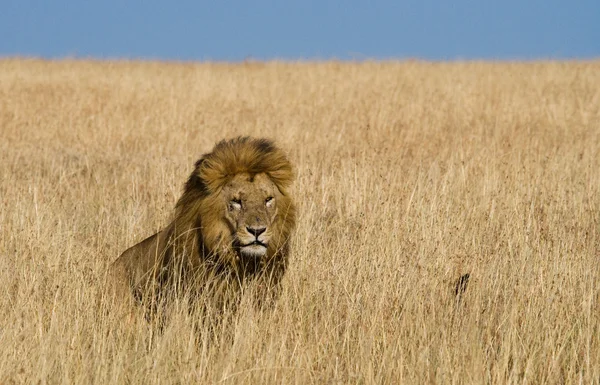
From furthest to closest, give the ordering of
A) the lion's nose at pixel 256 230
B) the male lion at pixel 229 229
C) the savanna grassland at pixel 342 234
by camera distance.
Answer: the male lion at pixel 229 229
the lion's nose at pixel 256 230
the savanna grassland at pixel 342 234

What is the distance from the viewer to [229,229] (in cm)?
453

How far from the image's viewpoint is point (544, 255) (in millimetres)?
5703

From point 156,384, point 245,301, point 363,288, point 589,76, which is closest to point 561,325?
point 363,288

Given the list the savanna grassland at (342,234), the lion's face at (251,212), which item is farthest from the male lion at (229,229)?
the savanna grassland at (342,234)

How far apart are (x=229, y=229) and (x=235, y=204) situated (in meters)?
0.13

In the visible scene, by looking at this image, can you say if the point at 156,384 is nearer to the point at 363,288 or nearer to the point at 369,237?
the point at 363,288

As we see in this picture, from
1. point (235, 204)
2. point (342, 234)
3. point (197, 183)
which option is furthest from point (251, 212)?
point (342, 234)

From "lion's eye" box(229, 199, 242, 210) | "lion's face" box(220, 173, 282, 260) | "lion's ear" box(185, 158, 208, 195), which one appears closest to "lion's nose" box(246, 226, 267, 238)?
"lion's face" box(220, 173, 282, 260)

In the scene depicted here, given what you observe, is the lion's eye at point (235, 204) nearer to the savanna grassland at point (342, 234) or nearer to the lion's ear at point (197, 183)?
Result: the lion's ear at point (197, 183)

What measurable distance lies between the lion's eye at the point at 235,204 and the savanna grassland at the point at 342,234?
51 cm

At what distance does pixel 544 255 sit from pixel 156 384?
2951mm

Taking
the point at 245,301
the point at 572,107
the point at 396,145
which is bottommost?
the point at 245,301

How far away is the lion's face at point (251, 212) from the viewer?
4371 millimetres

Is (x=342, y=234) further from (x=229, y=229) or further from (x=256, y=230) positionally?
(x=256, y=230)
